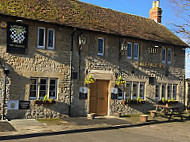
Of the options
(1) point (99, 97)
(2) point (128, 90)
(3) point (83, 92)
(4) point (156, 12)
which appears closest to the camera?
(3) point (83, 92)

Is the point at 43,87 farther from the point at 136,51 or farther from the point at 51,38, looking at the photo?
the point at 136,51

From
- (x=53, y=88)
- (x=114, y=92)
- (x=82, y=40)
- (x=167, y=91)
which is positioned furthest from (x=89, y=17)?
(x=167, y=91)

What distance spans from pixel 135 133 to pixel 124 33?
6.88 m

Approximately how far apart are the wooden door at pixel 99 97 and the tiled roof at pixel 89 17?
3216mm

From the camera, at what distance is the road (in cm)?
875

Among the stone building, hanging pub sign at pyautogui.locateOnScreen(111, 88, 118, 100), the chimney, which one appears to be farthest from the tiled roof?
hanging pub sign at pyautogui.locateOnScreen(111, 88, 118, 100)

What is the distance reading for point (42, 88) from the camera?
40.8ft

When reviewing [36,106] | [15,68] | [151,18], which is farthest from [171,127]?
[151,18]

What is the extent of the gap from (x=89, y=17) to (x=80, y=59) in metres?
3.03

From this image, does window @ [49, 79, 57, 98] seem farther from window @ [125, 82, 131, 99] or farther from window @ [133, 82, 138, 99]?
window @ [133, 82, 138, 99]

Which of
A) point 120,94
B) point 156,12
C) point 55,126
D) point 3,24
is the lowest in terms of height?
point 55,126

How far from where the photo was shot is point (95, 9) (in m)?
16.5

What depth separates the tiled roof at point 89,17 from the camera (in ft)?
40.0

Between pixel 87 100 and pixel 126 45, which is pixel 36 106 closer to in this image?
pixel 87 100
